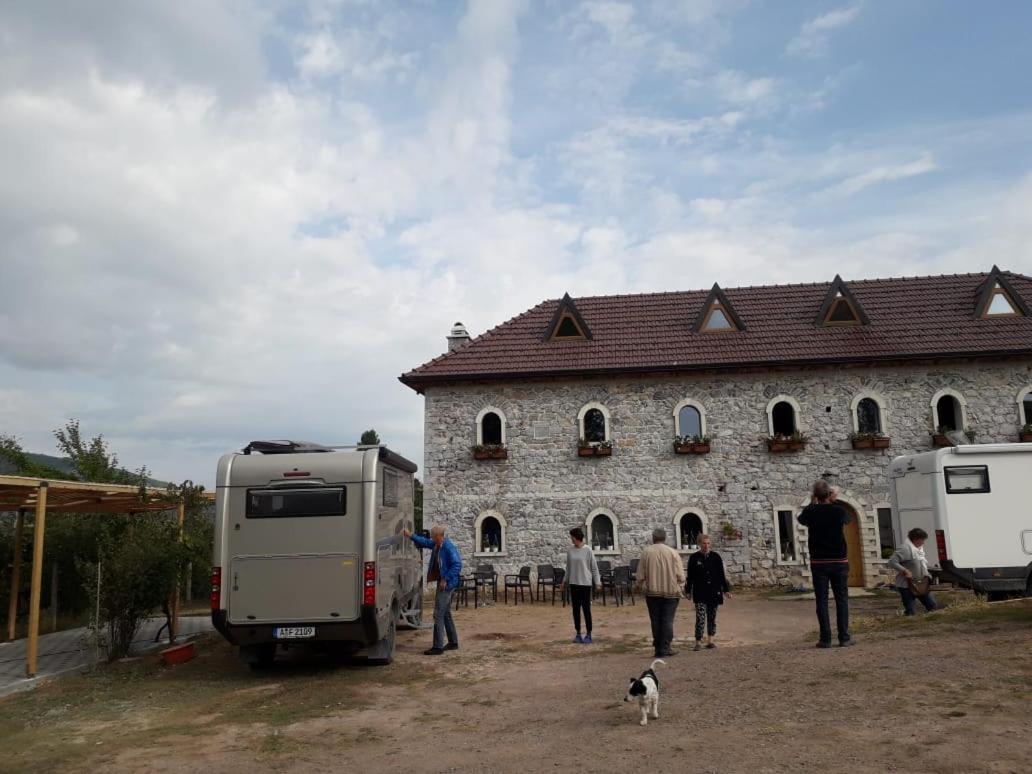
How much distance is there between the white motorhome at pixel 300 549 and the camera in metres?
8.91

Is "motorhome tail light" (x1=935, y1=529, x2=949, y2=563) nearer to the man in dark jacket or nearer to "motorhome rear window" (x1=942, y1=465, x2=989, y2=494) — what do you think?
"motorhome rear window" (x1=942, y1=465, x2=989, y2=494)

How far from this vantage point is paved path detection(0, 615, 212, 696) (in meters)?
9.70

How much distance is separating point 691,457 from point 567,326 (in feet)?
17.3

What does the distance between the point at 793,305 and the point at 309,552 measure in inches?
676

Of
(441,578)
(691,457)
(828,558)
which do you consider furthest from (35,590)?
(691,457)

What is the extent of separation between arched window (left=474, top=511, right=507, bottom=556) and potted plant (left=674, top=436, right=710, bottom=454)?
16.4ft

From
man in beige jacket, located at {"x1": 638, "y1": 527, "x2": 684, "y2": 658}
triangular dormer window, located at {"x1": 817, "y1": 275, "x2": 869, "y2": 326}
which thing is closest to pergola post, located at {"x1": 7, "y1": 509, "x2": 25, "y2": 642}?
man in beige jacket, located at {"x1": 638, "y1": 527, "x2": 684, "y2": 658}

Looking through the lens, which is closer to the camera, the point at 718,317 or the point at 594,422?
the point at 594,422

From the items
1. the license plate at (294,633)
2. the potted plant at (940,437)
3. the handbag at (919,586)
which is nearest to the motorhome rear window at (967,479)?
the handbag at (919,586)

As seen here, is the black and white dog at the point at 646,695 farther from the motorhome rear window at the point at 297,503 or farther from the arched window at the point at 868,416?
the arched window at the point at 868,416

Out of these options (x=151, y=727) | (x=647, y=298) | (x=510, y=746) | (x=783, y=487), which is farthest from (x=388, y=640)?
(x=647, y=298)

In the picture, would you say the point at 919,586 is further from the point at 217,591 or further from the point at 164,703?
the point at 164,703

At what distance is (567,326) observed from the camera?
844 inches

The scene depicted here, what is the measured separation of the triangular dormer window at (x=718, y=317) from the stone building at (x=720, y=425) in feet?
1.41
